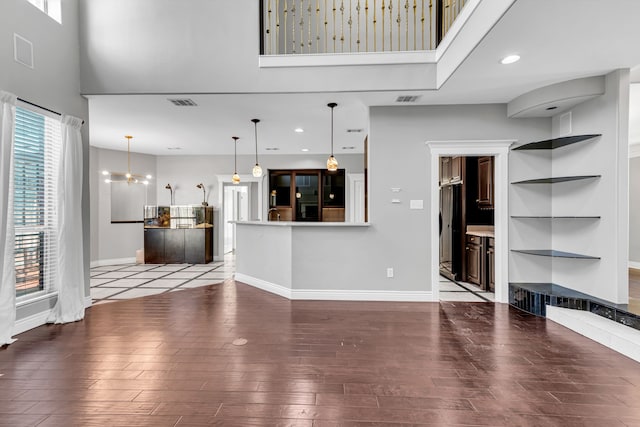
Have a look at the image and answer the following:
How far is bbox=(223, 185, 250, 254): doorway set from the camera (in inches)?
324

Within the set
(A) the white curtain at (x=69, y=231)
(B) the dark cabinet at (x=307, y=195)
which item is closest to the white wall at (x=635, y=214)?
(B) the dark cabinet at (x=307, y=195)

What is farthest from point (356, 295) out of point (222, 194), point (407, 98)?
point (222, 194)

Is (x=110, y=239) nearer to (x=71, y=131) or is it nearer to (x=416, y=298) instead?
(x=71, y=131)

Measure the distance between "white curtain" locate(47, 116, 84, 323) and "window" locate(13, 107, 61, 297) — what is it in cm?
13

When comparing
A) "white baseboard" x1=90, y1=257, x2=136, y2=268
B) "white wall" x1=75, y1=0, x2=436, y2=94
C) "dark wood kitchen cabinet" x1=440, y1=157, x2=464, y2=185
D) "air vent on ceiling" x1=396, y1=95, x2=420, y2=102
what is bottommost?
"white baseboard" x1=90, y1=257, x2=136, y2=268

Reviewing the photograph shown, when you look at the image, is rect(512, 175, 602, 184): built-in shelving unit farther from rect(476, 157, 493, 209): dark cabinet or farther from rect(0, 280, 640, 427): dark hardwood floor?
rect(0, 280, 640, 427): dark hardwood floor

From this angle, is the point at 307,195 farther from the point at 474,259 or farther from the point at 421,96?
the point at 421,96

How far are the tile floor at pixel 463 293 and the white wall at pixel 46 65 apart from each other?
492cm

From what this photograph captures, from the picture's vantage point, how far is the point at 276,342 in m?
2.91

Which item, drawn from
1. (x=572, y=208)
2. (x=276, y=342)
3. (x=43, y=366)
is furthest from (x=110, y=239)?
(x=572, y=208)

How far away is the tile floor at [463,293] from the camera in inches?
173

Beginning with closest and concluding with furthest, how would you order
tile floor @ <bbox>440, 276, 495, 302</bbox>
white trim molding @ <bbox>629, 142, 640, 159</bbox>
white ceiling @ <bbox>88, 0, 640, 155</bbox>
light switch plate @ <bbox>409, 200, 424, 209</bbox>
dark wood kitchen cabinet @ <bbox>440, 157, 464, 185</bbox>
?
white ceiling @ <bbox>88, 0, 640, 155</bbox> → light switch plate @ <bbox>409, 200, 424, 209</bbox> → tile floor @ <bbox>440, 276, 495, 302</bbox> → dark wood kitchen cabinet @ <bbox>440, 157, 464, 185</bbox> → white trim molding @ <bbox>629, 142, 640, 159</bbox>

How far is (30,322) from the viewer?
327 centimetres

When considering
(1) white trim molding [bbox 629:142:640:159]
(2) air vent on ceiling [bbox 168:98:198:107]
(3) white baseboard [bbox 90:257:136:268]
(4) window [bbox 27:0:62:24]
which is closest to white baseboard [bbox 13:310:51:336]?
(2) air vent on ceiling [bbox 168:98:198:107]
